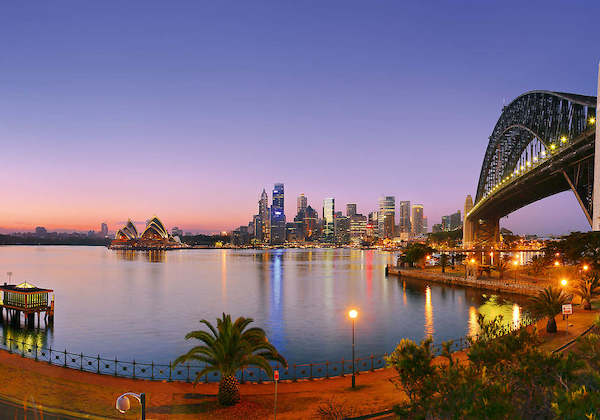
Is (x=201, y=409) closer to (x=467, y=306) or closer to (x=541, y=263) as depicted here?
(x=467, y=306)

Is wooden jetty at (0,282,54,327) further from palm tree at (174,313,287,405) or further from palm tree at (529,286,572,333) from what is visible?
palm tree at (529,286,572,333)

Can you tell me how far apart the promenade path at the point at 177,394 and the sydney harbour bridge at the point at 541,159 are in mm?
Answer: 40544

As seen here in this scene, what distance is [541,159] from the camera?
6612cm

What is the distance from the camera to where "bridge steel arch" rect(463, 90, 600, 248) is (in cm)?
5519

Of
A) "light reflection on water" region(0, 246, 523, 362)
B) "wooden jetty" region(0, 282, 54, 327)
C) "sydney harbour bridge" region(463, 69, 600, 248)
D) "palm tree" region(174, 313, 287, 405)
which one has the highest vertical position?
"sydney harbour bridge" region(463, 69, 600, 248)

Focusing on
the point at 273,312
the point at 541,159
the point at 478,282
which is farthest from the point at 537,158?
the point at 273,312

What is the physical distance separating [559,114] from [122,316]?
7197 cm

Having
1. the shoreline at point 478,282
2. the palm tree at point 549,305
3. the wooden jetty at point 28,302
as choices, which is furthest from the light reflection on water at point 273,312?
the palm tree at point 549,305

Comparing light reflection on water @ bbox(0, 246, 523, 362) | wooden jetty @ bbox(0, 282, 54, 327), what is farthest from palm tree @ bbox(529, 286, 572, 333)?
wooden jetty @ bbox(0, 282, 54, 327)

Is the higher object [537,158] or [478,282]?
[537,158]

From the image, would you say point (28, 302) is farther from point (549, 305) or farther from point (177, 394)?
point (549, 305)

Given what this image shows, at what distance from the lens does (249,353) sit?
19.6 m

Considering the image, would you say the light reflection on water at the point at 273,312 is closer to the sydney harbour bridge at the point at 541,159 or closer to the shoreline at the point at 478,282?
the shoreline at the point at 478,282

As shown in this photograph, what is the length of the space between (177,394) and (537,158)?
71.7 metres
